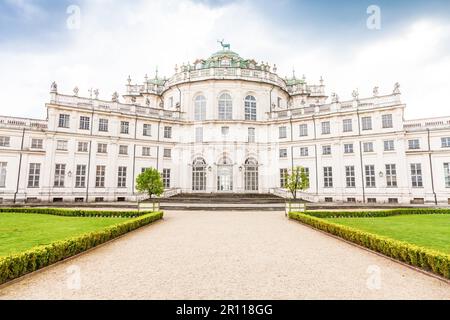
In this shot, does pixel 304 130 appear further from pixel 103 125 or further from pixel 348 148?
pixel 103 125

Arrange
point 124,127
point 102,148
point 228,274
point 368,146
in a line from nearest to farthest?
point 228,274 < point 368,146 < point 102,148 < point 124,127

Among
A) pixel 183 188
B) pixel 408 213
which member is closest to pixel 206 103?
pixel 183 188

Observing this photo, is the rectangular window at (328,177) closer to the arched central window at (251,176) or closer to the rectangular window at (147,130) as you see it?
the arched central window at (251,176)

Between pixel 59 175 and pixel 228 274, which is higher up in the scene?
pixel 59 175

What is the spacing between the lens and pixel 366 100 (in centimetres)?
3219

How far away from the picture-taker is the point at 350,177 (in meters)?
31.9

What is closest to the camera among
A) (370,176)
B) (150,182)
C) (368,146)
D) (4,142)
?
(150,182)

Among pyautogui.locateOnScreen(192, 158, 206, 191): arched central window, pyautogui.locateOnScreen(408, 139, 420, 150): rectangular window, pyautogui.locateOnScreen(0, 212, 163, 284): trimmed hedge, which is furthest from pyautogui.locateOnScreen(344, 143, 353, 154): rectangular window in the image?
pyautogui.locateOnScreen(0, 212, 163, 284): trimmed hedge

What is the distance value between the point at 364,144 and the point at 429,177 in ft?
25.8

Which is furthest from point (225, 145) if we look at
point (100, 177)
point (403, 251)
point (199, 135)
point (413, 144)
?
point (403, 251)

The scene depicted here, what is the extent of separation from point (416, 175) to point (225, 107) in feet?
83.5

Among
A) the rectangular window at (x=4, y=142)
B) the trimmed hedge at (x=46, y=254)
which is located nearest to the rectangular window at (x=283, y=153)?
the trimmed hedge at (x=46, y=254)

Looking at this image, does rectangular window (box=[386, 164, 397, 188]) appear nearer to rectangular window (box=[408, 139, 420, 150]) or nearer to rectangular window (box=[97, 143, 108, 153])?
rectangular window (box=[408, 139, 420, 150])

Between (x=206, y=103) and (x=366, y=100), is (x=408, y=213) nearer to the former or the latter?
(x=366, y=100)
